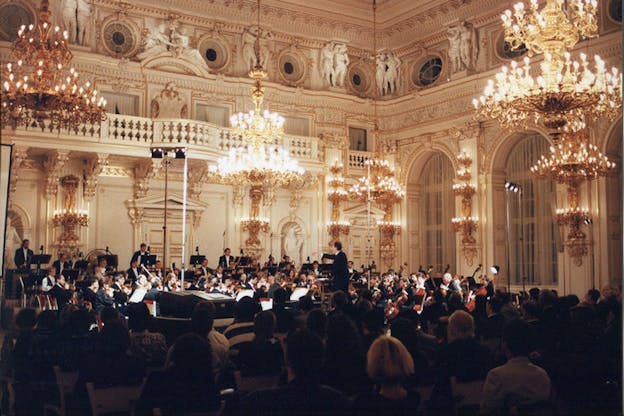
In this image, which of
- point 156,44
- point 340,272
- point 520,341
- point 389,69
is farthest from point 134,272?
point 389,69

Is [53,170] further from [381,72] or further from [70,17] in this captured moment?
[381,72]

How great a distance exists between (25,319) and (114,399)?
6.22ft

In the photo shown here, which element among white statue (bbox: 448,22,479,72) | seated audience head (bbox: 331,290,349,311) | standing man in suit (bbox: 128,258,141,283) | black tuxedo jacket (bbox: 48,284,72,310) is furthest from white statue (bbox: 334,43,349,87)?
seated audience head (bbox: 331,290,349,311)

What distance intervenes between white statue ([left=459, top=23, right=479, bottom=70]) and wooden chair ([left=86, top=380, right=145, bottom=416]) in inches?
748

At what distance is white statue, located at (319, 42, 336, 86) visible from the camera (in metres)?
23.8

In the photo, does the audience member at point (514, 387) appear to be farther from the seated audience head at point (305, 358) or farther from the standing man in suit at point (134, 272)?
the standing man in suit at point (134, 272)

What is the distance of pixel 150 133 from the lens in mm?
19109

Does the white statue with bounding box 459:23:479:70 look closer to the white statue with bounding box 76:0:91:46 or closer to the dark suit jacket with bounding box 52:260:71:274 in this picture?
the white statue with bounding box 76:0:91:46

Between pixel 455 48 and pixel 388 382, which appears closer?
pixel 388 382

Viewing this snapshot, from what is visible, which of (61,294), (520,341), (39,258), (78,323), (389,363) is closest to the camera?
(389,363)

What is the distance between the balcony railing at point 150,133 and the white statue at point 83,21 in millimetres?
2759

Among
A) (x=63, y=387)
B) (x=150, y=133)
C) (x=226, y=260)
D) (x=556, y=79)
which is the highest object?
(x=150, y=133)

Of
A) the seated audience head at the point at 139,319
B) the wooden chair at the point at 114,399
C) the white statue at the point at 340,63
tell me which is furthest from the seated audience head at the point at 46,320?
the white statue at the point at 340,63

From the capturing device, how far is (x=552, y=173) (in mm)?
14484
